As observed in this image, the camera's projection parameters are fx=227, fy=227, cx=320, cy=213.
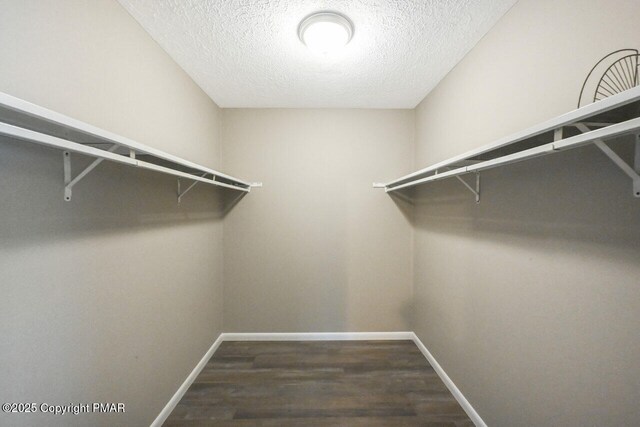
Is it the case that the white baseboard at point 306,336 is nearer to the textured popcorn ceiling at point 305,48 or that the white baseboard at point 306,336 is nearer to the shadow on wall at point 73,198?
the shadow on wall at point 73,198

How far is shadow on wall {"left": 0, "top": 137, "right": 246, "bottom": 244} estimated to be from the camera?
0.71m

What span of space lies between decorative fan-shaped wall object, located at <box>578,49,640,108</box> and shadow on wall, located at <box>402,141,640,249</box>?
0.59 ft

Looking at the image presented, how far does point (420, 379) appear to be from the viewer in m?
1.74

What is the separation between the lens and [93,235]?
96cm

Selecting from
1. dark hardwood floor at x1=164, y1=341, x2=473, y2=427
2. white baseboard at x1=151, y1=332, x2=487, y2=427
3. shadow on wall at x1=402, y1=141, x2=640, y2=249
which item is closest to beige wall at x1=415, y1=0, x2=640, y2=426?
shadow on wall at x1=402, y1=141, x2=640, y2=249

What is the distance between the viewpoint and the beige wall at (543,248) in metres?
0.72

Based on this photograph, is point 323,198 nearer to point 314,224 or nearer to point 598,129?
point 314,224

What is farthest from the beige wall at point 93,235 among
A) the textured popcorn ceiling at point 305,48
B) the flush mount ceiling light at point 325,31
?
the flush mount ceiling light at point 325,31

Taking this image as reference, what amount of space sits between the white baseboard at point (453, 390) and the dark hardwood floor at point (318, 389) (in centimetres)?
4

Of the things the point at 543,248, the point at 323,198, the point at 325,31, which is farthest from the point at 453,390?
the point at 325,31

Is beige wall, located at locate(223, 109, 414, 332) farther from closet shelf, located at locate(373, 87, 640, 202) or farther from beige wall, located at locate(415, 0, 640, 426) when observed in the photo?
closet shelf, located at locate(373, 87, 640, 202)

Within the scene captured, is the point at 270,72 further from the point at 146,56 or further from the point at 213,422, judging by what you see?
the point at 213,422

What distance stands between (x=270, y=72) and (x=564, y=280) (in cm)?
198

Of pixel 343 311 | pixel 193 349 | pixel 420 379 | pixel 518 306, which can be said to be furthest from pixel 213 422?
pixel 518 306
